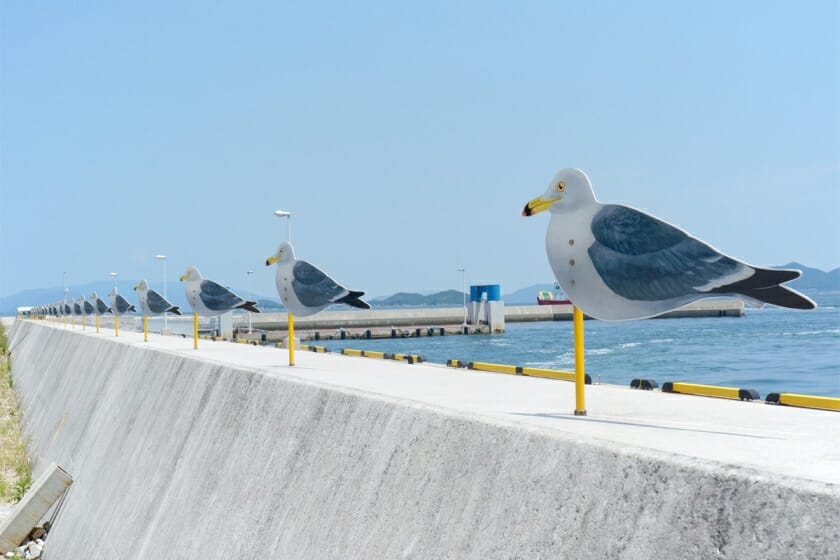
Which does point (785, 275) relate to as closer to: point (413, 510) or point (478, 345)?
point (413, 510)

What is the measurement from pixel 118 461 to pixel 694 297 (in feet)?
31.4

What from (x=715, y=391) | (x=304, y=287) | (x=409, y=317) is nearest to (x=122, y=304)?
(x=304, y=287)

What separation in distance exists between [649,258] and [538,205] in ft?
3.70

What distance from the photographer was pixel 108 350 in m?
18.6

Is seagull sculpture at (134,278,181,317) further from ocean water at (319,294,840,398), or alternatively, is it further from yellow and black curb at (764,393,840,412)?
yellow and black curb at (764,393,840,412)

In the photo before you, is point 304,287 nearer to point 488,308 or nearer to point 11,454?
point 11,454

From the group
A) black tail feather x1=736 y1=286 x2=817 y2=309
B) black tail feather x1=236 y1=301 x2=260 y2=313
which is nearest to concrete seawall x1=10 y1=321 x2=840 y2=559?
black tail feather x1=736 y1=286 x2=817 y2=309

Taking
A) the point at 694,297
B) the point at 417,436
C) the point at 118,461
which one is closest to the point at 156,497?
the point at 118,461

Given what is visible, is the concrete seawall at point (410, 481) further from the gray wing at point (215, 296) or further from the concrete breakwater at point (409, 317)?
the concrete breakwater at point (409, 317)

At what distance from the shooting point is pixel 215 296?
1677cm

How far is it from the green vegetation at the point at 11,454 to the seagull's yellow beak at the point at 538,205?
1452 cm

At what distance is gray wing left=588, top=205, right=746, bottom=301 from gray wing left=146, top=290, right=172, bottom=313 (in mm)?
18727

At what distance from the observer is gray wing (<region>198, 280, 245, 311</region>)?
16672 millimetres

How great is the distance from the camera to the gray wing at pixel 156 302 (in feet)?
74.9
